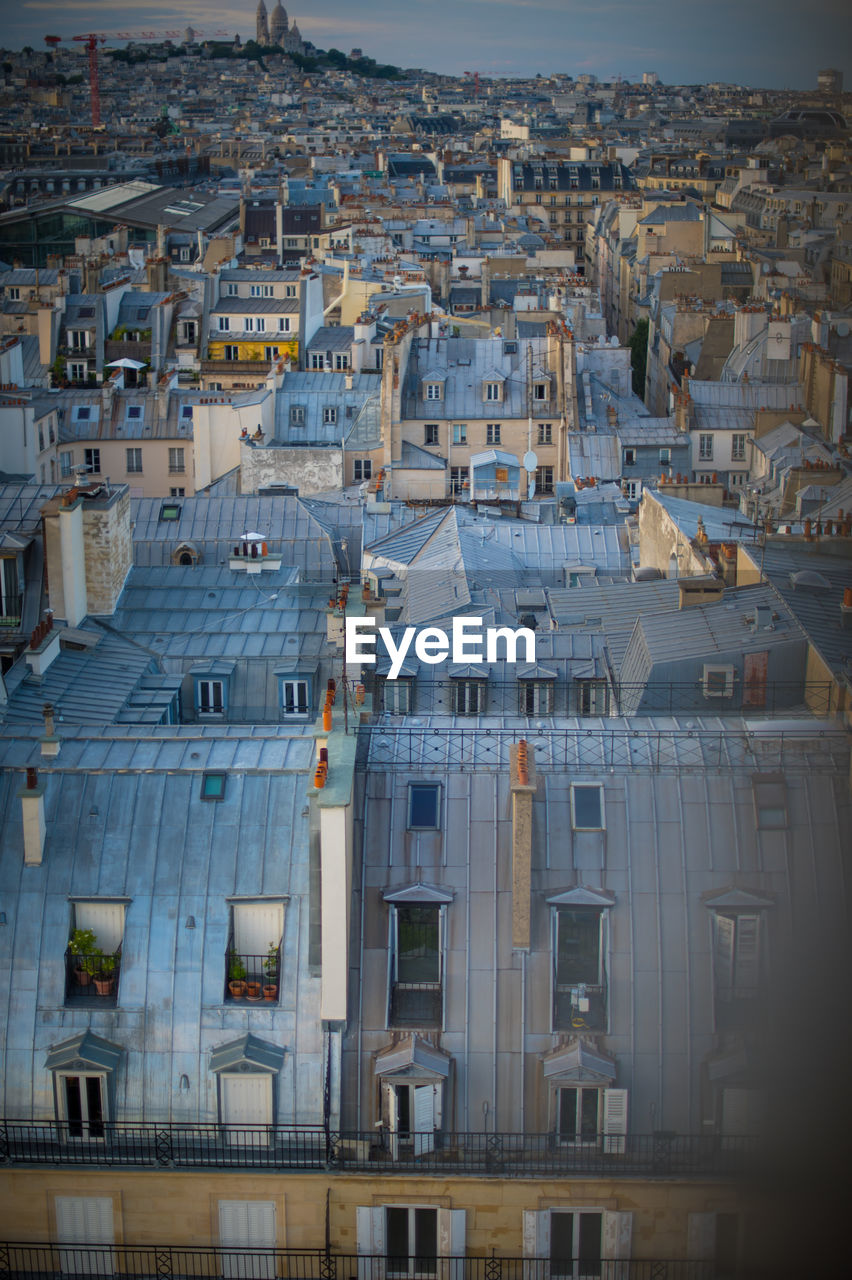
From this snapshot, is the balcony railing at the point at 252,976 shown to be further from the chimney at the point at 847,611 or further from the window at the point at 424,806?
the chimney at the point at 847,611

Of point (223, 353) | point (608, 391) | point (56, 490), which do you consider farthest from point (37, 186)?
point (56, 490)

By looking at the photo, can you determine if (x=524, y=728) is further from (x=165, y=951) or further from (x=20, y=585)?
(x=20, y=585)

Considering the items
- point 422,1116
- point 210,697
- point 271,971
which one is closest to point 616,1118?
point 422,1116

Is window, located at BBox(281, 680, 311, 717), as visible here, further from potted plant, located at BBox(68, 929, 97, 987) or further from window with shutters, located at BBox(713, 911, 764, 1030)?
window with shutters, located at BBox(713, 911, 764, 1030)

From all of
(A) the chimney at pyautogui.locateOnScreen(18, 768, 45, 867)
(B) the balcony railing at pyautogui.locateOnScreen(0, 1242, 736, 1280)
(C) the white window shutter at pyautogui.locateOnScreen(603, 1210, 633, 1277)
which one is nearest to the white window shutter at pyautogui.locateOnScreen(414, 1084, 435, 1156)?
(B) the balcony railing at pyautogui.locateOnScreen(0, 1242, 736, 1280)

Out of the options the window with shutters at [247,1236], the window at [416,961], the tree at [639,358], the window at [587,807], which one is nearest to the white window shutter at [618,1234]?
the window at [416,961]
